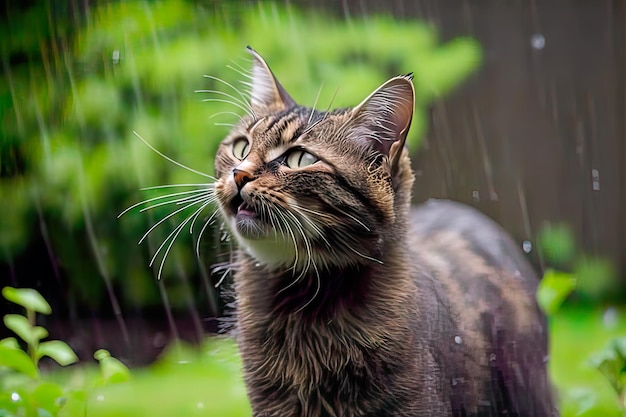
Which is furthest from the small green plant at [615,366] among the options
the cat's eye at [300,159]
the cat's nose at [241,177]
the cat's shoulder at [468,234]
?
the cat's nose at [241,177]

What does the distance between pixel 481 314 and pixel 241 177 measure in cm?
72

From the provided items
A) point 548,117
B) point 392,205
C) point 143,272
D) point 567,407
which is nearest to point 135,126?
point 143,272

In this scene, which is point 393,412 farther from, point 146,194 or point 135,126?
point 135,126

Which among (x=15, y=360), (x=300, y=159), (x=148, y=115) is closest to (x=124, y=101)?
(x=148, y=115)

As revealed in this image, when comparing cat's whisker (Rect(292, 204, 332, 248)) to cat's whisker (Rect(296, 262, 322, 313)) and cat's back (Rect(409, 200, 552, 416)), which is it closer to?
cat's whisker (Rect(296, 262, 322, 313))

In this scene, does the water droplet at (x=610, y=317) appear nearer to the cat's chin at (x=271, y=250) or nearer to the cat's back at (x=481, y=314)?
the cat's back at (x=481, y=314)

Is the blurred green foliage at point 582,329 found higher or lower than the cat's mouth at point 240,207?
lower

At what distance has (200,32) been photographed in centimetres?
267

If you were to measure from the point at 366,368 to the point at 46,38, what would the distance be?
66.3 inches

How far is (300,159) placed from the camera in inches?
61.6

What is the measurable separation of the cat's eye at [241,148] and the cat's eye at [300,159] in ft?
0.36

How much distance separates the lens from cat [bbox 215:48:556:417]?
4.98 feet

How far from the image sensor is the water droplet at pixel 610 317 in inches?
138

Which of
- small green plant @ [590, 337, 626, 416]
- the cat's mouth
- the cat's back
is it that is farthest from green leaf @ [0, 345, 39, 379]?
small green plant @ [590, 337, 626, 416]
